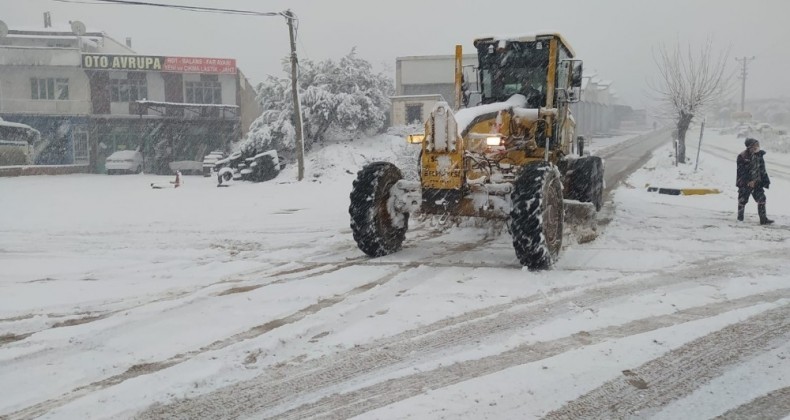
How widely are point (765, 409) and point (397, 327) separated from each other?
2.41 meters

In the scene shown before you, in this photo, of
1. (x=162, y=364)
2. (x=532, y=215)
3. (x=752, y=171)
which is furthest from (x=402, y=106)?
(x=162, y=364)

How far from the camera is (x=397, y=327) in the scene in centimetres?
447

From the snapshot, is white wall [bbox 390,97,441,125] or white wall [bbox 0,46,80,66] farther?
white wall [bbox 390,97,441,125]

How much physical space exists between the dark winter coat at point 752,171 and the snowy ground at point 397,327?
1.13 meters

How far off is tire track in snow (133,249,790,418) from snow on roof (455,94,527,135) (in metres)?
2.44

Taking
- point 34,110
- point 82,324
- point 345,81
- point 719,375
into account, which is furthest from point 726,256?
point 34,110

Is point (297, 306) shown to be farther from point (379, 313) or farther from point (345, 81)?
point (345, 81)

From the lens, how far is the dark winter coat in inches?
382

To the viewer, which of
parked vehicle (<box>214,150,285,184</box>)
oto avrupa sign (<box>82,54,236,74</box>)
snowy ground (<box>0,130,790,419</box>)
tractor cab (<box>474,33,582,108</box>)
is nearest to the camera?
Result: snowy ground (<box>0,130,790,419</box>)

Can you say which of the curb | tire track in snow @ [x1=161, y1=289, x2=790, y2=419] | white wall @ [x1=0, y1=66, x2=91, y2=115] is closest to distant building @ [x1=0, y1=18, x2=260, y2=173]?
white wall @ [x1=0, y1=66, x2=91, y2=115]

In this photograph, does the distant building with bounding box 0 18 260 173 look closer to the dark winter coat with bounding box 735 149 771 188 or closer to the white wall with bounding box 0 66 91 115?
the white wall with bounding box 0 66 91 115

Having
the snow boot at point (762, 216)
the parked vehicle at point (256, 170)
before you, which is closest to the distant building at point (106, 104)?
the parked vehicle at point (256, 170)

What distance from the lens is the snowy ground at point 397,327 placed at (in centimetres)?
328

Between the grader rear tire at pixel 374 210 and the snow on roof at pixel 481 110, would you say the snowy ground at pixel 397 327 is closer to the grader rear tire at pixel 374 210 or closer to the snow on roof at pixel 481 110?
the grader rear tire at pixel 374 210
